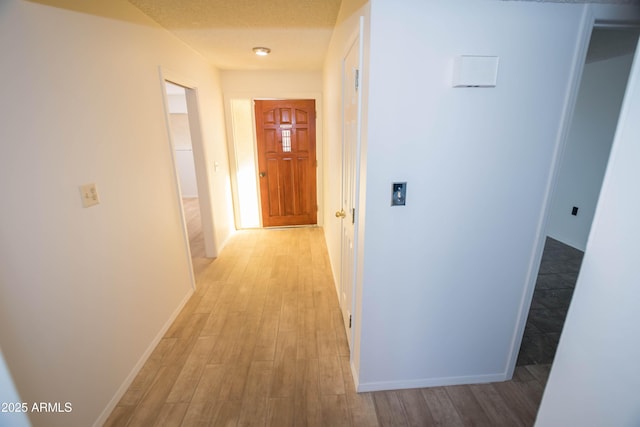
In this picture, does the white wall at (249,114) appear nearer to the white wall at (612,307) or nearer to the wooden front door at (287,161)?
the wooden front door at (287,161)

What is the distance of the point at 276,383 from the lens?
1.67 m

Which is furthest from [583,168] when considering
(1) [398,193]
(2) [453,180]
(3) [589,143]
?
(1) [398,193]

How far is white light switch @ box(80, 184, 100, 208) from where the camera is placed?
1.38 meters

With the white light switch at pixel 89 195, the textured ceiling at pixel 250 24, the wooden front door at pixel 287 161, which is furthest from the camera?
the wooden front door at pixel 287 161

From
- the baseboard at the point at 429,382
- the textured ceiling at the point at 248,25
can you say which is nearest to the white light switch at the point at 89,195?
the textured ceiling at the point at 248,25

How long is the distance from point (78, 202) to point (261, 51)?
7.71 ft

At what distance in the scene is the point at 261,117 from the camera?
13.5 feet

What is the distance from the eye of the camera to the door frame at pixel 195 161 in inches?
91.2

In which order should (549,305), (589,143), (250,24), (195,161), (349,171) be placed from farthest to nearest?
(589,143) → (195,161) → (549,305) → (250,24) → (349,171)

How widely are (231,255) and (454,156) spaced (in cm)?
295

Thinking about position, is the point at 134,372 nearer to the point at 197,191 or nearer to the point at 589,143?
the point at 197,191

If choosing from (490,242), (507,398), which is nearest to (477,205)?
(490,242)

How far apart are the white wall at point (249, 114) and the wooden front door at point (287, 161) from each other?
4.4 inches

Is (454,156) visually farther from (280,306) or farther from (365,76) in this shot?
(280,306)
